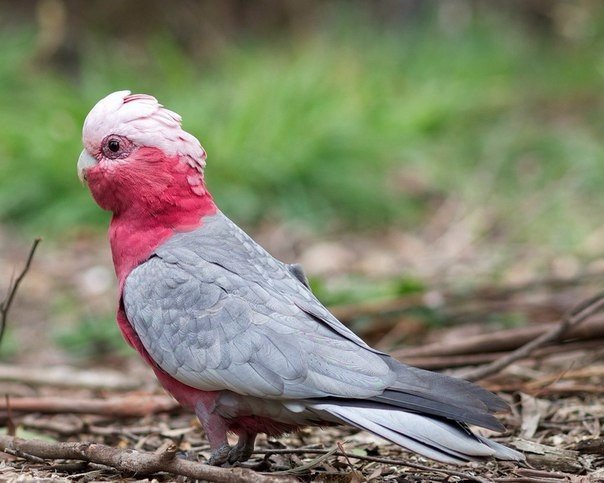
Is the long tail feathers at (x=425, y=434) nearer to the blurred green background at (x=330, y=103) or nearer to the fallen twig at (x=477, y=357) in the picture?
the fallen twig at (x=477, y=357)

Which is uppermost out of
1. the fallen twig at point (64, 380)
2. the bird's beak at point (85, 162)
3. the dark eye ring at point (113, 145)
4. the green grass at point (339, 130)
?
the green grass at point (339, 130)

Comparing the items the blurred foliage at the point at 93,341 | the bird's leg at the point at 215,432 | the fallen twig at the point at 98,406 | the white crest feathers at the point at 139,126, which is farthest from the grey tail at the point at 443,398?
the blurred foliage at the point at 93,341

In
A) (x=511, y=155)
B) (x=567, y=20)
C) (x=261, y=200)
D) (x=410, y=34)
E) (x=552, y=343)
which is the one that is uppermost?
(x=567, y=20)

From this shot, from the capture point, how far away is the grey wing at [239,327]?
9.03 feet

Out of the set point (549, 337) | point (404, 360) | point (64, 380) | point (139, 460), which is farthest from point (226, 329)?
point (64, 380)

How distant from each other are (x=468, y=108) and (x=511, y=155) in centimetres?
104

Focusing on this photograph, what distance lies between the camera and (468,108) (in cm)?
920

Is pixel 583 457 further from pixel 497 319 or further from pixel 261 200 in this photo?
pixel 261 200

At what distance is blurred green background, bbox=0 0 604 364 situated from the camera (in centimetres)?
718

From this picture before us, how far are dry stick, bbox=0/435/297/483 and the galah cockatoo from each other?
0.73 feet

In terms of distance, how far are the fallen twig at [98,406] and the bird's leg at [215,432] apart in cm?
80

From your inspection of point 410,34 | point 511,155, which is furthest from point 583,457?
point 410,34

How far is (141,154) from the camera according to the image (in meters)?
3.21

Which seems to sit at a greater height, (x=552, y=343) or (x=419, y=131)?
(x=419, y=131)
